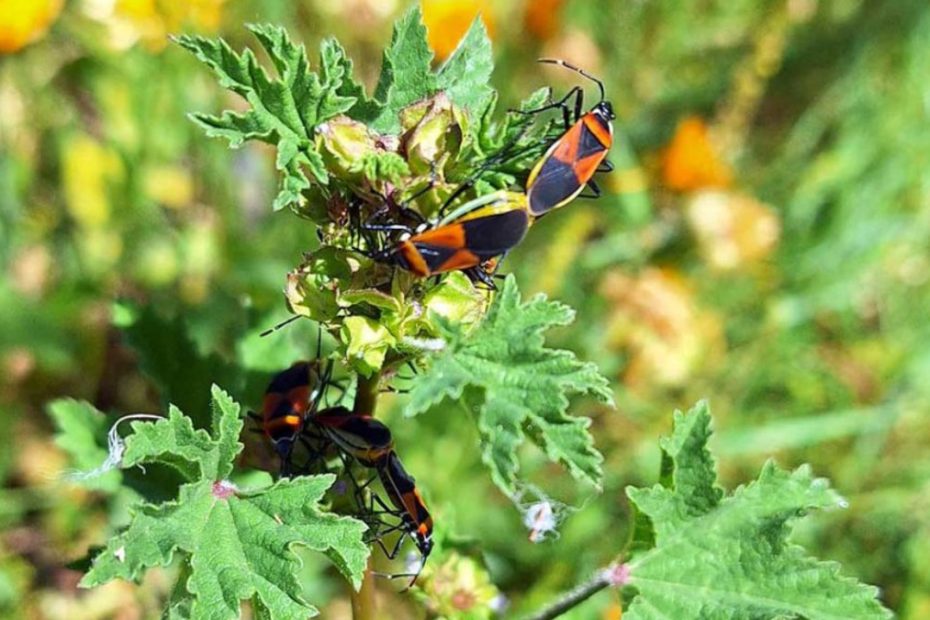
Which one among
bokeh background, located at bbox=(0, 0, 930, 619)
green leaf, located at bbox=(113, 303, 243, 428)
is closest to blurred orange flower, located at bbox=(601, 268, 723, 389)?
bokeh background, located at bbox=(0, 0, 930, 619)

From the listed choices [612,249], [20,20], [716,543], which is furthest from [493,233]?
[20,20]

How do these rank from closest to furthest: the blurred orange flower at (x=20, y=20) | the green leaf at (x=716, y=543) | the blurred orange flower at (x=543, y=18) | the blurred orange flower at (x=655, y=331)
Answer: the green leaf at (x=716, y=543)
the blurred orange flower at (x=20, y=20)
the blurred orange flower at (x=655, y=331)
the blurred orange flower at (x=543, y=18)

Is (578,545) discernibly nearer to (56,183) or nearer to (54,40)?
(56,183)

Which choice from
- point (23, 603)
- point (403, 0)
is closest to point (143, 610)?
point (23, 603)

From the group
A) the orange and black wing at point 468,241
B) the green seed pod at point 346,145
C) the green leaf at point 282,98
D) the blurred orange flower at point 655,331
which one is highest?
the blurred orange flower at point 655,331

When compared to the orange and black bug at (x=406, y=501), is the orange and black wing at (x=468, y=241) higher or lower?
higher

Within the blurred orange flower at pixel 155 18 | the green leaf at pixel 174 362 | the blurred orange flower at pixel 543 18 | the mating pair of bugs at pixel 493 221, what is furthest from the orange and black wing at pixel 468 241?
the blurred orange flower at pixel 543 18

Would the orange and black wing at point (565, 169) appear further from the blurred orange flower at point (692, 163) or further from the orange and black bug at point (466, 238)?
the blurred orange flower at point (692, 163)
